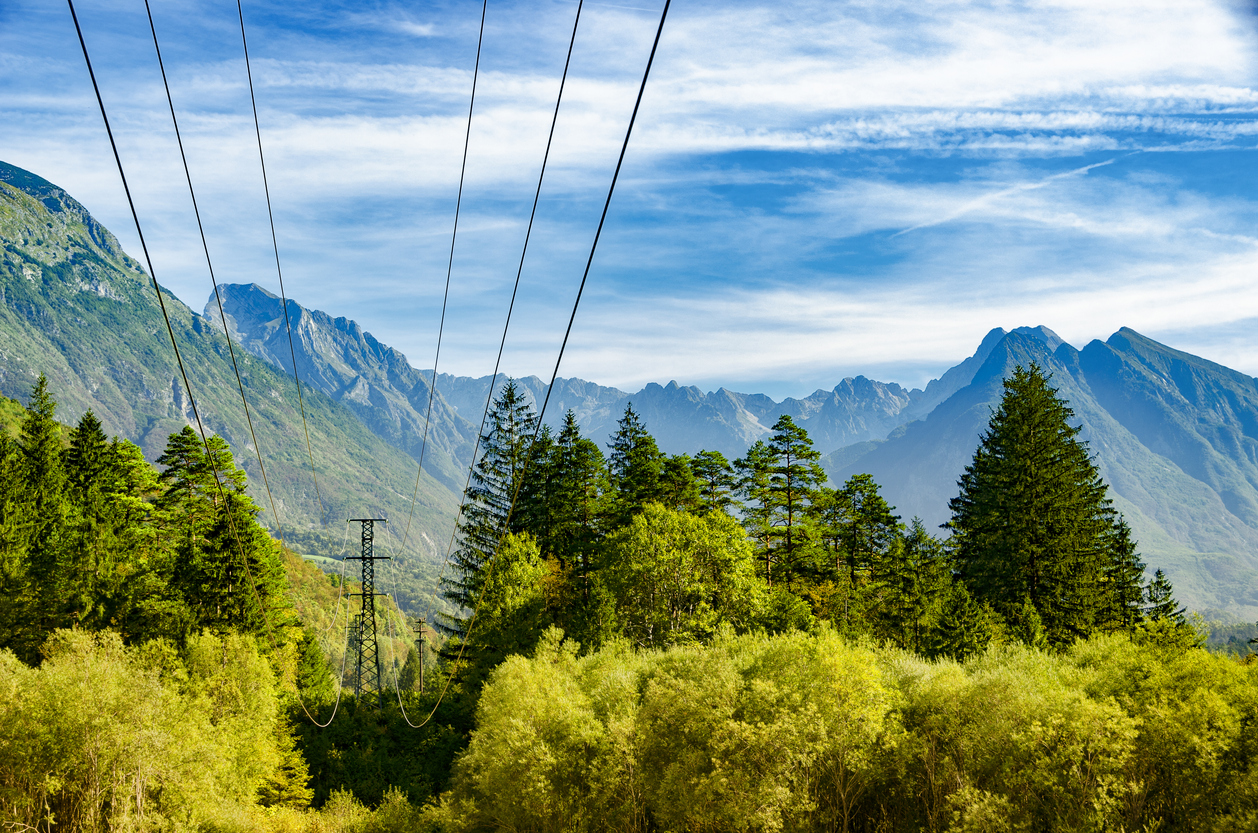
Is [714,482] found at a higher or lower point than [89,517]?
higher

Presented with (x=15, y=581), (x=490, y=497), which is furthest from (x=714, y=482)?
(x=15, y=581)

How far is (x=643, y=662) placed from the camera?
44188 mm

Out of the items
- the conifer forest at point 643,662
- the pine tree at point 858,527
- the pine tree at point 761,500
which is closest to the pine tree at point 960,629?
the conifer forest at point 643,662

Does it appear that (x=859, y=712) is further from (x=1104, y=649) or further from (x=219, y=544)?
(x=219, y=544)

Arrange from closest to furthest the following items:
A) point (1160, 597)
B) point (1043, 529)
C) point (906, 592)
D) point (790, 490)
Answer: point (1043, 529)
point (790, 490)
point (906, 592)
point (1160, 597)

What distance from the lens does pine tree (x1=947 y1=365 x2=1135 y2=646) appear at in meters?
51.5

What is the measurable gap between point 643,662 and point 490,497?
2511cm

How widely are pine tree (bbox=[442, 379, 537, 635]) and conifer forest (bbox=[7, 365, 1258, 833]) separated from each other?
1.22ft

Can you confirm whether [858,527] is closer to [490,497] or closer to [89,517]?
[490,497]

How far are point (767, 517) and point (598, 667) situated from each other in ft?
61.5

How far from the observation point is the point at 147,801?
39906mm

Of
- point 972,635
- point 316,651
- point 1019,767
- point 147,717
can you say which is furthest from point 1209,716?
point 316,651

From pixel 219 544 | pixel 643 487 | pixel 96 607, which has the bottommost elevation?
pixel 96 607

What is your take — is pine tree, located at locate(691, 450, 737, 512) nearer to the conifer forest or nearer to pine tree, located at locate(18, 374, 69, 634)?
the conifer forest
